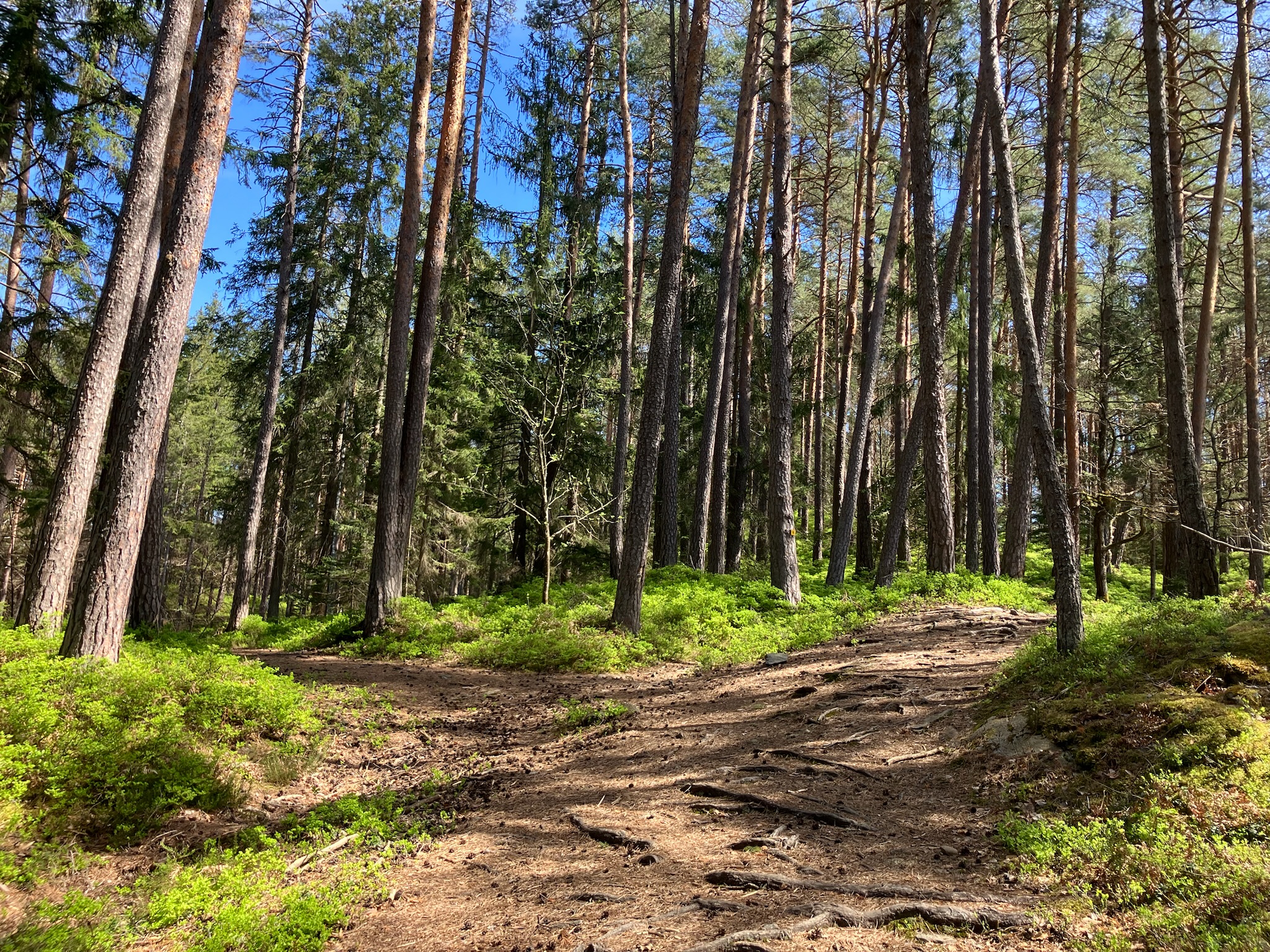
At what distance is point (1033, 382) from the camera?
21.9 feet

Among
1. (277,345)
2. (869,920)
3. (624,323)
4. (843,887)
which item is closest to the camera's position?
(869,920)

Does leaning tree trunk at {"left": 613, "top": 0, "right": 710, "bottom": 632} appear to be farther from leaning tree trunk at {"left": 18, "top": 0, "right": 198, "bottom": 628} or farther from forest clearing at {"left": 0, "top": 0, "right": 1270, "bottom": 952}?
leaning tree trunk at {"left": 18, "top": 0, "right": 198, "bottom": 628}

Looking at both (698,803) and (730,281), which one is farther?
(730,281)

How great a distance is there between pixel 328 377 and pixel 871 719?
51.6ft

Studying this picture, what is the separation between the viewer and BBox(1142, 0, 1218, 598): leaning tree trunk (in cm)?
823

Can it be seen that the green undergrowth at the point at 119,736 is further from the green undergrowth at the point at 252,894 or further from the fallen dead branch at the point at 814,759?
the fallen dead branch at the point at 814,759

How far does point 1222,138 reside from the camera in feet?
41.0

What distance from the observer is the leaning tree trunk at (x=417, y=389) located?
11.3m

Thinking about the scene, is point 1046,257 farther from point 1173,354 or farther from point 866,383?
point 1173,354

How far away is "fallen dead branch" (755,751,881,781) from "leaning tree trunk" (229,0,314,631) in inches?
561

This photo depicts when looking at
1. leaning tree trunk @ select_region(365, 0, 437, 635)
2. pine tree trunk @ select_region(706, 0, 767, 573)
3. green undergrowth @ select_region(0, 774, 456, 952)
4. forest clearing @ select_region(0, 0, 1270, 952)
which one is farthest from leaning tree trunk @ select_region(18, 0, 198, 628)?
pine tree trunk @ select_region(706, 0, 767, 573)

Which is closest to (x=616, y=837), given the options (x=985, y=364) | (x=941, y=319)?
(x=941, y=319)

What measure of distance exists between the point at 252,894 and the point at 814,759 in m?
3.95

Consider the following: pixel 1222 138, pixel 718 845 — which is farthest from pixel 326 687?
pixel 1222 138
